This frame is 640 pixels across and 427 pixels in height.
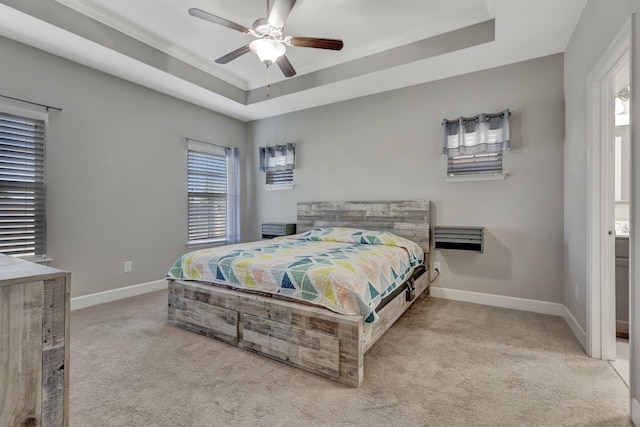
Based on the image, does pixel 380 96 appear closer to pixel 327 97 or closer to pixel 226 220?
pixel 327 97

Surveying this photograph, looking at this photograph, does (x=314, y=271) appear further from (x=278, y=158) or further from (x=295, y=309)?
(x=278, y=158)

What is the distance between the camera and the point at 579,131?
245cm

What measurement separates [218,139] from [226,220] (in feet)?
4.15

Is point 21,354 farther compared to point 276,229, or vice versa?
point 276,229

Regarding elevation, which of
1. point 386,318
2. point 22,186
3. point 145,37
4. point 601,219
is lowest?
point 386,318

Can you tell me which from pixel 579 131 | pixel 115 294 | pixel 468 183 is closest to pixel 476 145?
pixel 468 183

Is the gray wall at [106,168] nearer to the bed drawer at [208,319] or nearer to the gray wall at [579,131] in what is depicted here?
the bed drawer at [208,319]

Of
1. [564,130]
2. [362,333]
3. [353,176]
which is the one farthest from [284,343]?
[564,130]

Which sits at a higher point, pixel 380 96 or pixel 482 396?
pixel 380 96

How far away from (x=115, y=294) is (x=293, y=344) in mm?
2624

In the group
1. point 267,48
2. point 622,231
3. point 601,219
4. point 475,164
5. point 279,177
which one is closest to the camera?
point 601,219

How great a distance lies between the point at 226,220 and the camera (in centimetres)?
490

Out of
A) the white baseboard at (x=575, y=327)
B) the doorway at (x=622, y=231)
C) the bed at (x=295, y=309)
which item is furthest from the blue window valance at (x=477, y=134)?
the white baseboard at (x=575, y=327)

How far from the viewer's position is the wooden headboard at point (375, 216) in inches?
142
